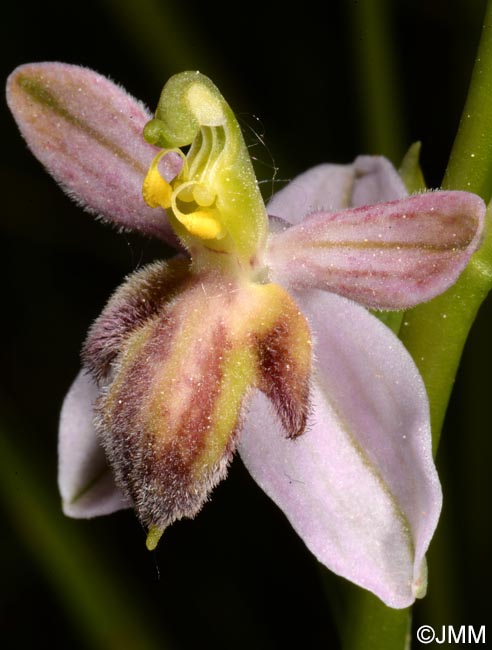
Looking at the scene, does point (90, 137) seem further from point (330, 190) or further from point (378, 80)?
point (378, 80)

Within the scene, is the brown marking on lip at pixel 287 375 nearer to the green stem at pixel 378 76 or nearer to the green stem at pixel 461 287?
the green stem at pixel 461 287

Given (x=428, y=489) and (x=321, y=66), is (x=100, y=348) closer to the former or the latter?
(x=428, y=489)

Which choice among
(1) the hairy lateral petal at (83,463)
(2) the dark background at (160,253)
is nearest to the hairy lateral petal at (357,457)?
(1) the hairy lateral petal at (83,463)

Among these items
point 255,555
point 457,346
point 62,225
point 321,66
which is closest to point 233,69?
point 321,66

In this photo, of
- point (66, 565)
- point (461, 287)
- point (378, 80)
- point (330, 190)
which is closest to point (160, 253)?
point (378, 80)

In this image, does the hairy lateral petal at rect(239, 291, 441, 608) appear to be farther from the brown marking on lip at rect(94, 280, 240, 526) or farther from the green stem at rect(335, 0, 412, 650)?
the green stem at rect(335, 0, 412, 650)

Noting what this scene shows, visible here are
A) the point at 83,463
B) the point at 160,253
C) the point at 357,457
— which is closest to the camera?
the point at 357,457
